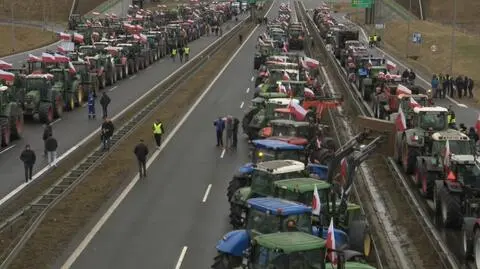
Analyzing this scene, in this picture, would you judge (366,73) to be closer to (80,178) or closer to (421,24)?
(80,178)

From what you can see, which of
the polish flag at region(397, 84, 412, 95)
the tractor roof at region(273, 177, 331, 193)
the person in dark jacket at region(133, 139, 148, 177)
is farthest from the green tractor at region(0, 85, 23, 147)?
the tractor roof at region(273, 177, 331, 193)

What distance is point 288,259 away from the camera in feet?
46.1

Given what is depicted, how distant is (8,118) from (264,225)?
21.5 m

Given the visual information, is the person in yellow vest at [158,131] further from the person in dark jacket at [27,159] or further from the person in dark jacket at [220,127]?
the person in dark jacket at [27,159]

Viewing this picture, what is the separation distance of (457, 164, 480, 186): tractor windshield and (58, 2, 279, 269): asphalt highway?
263 inches

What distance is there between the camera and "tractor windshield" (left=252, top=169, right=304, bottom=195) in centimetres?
2056

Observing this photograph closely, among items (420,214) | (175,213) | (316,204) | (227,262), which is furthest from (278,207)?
(420,214)

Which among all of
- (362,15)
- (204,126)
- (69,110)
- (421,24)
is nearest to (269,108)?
(204,126)

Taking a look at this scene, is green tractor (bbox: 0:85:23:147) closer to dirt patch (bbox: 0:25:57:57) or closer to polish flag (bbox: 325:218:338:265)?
polish flag (bbox: 325:218:338:265)

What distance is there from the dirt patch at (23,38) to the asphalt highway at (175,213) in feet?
200

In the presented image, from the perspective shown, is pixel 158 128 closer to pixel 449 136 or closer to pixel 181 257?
pixel 449 136

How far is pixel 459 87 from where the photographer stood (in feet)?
178

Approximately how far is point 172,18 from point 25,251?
333 ft

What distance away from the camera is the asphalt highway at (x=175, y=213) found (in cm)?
2027
